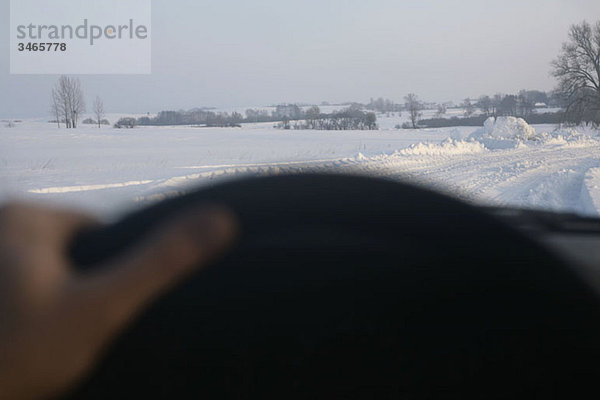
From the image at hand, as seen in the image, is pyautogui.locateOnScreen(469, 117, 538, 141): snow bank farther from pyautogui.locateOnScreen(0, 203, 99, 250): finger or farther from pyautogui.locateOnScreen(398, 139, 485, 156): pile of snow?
pyautogui.locateOnScreen(0, 203, 99, 250): finger

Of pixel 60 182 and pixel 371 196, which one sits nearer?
pixel 371 196

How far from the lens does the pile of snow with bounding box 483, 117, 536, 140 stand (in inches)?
1123

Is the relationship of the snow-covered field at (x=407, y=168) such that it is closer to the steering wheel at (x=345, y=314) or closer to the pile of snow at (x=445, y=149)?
the pile of snow at (x=445, y=149)

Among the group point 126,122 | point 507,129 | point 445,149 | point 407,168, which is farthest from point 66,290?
point 126,122

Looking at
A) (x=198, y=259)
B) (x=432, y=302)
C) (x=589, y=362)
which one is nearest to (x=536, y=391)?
(x=589, y=362)

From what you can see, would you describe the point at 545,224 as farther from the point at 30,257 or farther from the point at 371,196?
the point at 30,257

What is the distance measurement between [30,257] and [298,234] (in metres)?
0.46

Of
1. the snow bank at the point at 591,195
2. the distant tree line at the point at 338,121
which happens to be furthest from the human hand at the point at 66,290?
the distant tree line at the point at 338,121

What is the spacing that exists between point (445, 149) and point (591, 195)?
12768 mm

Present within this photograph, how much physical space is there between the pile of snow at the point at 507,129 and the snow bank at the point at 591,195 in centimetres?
1786

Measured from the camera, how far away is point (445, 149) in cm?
2125

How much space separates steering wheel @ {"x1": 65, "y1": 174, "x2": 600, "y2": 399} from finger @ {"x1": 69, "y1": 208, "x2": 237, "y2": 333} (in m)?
0.03

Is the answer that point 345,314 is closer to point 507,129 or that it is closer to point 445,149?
point 445,149

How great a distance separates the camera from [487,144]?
25.2m
